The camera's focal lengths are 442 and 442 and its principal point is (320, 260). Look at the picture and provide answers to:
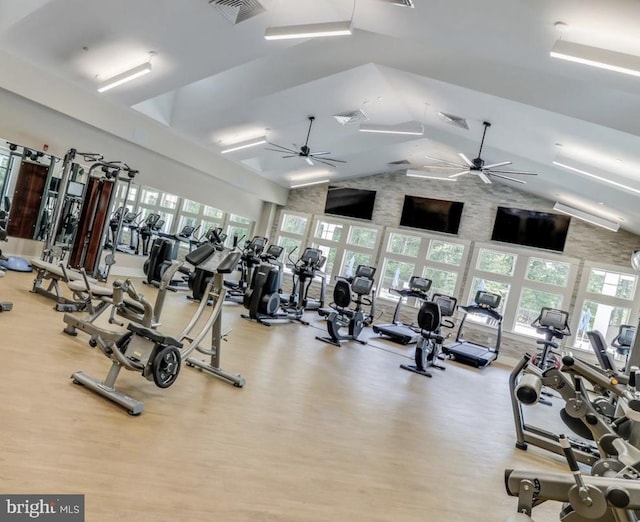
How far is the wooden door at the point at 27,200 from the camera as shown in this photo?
727 cm

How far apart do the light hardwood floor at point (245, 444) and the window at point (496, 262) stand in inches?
237

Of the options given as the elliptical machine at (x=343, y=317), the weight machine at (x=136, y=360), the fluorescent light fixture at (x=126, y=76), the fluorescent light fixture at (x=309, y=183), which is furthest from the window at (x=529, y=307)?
the fluorescent light fixture at (x=126, y=76)

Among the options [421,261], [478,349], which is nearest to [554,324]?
[478,349]

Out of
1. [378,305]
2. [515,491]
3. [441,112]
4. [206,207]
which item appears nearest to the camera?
[515,491]

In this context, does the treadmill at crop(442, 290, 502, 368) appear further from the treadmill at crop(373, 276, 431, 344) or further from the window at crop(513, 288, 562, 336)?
the window at crop(513, 288, 562, 336)

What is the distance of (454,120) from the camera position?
24.6ft

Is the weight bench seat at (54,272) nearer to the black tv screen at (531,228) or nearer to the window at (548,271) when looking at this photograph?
the black tv screen at (531,228)

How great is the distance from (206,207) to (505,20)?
28.8 feet

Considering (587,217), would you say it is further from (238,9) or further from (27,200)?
(27,200)

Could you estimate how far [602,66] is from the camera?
3.53m

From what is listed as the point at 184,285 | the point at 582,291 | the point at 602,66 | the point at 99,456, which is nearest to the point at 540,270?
the point at 582,291

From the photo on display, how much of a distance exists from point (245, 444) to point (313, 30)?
12.5 feet

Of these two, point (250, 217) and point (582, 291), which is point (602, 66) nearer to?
point (582, 291)

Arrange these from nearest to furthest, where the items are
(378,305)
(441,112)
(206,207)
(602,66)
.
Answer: (602,66)
(441,112)
(206,207)
(378,305)
